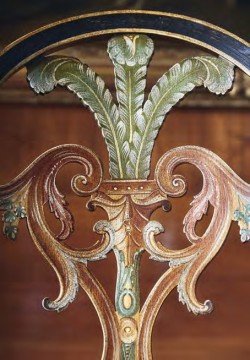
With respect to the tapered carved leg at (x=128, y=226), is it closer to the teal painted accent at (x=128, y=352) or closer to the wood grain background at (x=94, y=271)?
the teal painted accent at (x=128, y=352)

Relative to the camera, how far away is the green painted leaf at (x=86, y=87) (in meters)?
0.86

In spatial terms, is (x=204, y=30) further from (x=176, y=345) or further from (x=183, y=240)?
(x=176, y=345)

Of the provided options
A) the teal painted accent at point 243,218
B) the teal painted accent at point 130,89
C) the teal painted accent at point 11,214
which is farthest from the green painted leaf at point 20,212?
the teal painted accent at point 243,218


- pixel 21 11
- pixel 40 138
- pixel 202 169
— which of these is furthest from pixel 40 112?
pixel 202 169

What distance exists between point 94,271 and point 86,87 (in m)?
0.46

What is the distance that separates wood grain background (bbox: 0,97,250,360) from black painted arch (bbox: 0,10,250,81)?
0.37m

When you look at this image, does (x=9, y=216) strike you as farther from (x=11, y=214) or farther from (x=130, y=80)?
(x=130, y=80)

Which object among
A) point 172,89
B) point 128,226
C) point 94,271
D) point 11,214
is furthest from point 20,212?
point 94,271

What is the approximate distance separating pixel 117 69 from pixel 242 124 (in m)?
0.45

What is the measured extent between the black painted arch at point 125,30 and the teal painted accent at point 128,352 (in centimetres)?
40

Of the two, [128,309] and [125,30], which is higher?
[125,30]

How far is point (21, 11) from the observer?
47.8 inches

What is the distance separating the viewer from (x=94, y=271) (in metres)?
1.21

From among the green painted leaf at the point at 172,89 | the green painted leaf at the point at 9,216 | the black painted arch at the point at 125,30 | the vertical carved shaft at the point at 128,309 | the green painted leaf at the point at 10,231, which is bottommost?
the vertical carved shaft at the point at 128,309
